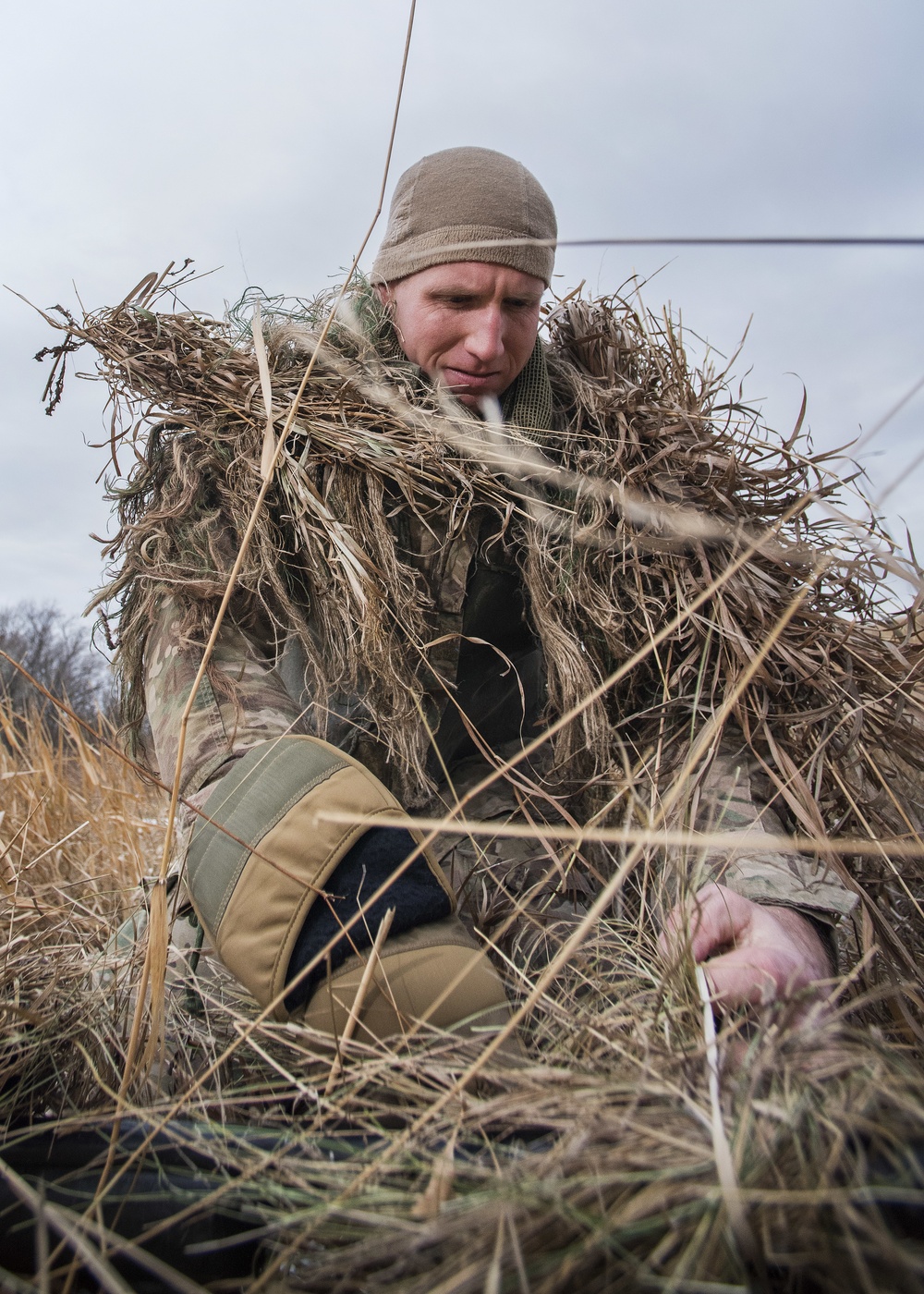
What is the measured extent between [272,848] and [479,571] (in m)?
0.81

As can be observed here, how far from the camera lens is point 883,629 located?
58.7 inches

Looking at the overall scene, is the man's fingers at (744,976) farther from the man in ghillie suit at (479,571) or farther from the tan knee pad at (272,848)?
the tan knee pad at (272,848)

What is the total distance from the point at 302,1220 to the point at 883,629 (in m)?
1.33

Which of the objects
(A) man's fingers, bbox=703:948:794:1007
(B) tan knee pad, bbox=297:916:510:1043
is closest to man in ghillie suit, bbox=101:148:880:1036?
(A) man's fingers, bbox=703:948:794:1007

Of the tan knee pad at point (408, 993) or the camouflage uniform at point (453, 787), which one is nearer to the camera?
the tan knee pad at point (408, 993)

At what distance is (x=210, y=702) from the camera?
1.27 metres

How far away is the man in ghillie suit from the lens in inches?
51.0

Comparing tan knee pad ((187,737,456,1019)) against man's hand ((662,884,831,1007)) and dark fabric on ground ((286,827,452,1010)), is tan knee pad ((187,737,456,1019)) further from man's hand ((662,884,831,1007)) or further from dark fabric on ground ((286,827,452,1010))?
man's hand ((662,884,831,1007))

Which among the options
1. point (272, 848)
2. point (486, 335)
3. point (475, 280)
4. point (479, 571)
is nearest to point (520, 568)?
point (479, 571)

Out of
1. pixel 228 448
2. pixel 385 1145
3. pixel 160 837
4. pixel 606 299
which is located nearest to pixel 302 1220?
pixel 385 1145

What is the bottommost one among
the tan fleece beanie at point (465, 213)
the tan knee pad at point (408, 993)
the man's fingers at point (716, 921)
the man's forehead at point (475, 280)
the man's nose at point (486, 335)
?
the tan knee pad at point (408, 993)

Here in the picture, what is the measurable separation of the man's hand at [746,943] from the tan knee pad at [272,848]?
0.32 meters

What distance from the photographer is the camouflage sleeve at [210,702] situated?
123 centimetres

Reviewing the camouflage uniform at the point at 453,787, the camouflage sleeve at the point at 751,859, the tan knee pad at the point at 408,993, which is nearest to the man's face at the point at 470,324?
the camouflage uniform at the point at 453,787
